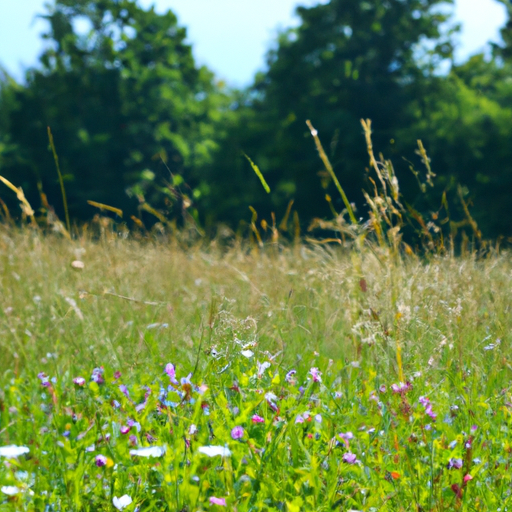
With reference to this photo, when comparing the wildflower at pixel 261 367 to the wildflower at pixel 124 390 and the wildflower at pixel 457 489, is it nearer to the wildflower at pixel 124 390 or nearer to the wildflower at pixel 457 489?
the wildflower at pixel 124 390

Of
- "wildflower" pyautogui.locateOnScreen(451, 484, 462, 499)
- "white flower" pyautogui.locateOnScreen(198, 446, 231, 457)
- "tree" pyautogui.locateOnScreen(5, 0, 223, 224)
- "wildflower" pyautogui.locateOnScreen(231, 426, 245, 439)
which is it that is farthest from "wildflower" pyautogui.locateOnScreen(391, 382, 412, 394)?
"tree" pyautogui.locateOnScreen(5, 0, 223, 224)

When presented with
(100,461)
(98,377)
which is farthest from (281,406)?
(98,377)

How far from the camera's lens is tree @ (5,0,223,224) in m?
20.8

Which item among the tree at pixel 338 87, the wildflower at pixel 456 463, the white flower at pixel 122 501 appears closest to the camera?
the white flower at pixel 122 501

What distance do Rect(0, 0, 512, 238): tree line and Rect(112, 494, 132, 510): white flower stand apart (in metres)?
7.80

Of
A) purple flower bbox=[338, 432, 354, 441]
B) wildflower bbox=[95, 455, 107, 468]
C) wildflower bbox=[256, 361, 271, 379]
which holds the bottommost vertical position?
purple flower bbox=[338, 432, 354, 441]

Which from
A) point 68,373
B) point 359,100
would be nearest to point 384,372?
point 68,373

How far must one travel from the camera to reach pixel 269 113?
17172 millimetres

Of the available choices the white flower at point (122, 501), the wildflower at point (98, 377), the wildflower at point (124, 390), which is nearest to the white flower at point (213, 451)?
the white flower at point (122, 501)

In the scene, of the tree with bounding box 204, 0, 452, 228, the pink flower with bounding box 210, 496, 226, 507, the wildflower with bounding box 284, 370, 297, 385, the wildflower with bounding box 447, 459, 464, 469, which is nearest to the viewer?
the pink flower with bounding box 210, 496, 226, 507

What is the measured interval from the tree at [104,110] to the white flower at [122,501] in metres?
18.6

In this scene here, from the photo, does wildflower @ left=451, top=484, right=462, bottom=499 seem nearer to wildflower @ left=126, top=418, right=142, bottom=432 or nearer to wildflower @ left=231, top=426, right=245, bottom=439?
wildflower @ left=231, top=426, right=245, bottom=439

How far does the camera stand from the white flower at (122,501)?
169cm

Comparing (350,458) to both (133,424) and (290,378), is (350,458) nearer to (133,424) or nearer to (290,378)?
(290,378)
